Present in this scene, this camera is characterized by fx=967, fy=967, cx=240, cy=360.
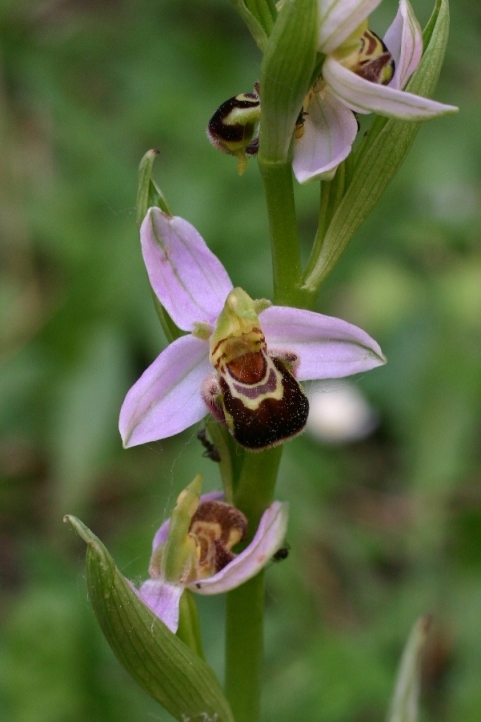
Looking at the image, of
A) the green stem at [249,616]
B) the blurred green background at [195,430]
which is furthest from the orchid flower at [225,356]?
the blurred green background at [195,430]

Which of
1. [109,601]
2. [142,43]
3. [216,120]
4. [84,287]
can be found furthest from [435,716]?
[142,43]

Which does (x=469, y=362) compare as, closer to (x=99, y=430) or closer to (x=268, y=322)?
(x=99, y=430)

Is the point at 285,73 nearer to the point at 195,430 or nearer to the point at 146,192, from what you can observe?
the point at 146,192

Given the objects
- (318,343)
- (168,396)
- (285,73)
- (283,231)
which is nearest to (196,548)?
(168,396)

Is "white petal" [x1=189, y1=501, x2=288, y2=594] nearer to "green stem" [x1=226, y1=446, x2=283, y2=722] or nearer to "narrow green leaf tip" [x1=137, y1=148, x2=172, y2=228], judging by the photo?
"green stem" [x1=226, y1=446, x2=283, y2=722]

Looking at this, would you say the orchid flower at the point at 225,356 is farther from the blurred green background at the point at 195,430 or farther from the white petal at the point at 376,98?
the blurred green background at the point at 195,430

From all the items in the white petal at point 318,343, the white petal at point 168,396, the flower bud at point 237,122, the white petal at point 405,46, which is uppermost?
the white petal at point 405,46

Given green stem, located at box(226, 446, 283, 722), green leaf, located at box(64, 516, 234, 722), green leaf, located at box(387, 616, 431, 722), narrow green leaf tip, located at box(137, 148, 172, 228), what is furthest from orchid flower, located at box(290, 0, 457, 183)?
green leaf, located at box(387, 616, 431, 722)
